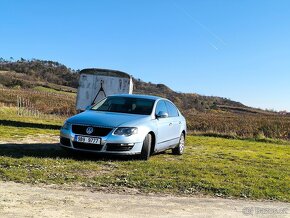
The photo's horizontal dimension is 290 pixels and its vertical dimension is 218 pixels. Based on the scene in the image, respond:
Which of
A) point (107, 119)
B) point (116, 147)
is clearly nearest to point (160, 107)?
point (107, 119)

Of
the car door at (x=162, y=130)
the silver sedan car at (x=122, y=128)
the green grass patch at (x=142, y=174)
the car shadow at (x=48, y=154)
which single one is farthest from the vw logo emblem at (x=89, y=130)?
the car door at (x=162, y=130)

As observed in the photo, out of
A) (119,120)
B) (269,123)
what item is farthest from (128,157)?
(269,123)

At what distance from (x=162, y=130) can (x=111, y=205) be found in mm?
5065

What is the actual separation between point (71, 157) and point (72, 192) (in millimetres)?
3322

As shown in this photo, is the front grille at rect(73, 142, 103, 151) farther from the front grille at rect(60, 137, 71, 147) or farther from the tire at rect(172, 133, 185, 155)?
the tire at rect(172, 133, 185, 155)

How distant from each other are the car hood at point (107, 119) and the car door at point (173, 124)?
135cm

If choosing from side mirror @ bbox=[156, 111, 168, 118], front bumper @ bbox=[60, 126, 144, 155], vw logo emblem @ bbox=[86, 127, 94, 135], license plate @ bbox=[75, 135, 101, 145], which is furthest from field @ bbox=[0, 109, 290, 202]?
side mirror @ bbox=[156, 111, 168, 118]

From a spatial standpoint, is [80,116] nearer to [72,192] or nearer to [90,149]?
[90,149]

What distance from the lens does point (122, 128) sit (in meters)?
9.73

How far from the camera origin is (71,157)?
9977 millimetres

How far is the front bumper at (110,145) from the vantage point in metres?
9.58

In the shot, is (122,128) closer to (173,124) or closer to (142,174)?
(142,174)

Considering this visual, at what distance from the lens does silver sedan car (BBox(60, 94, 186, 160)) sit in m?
9.62

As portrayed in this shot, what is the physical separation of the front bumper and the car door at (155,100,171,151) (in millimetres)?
1033
